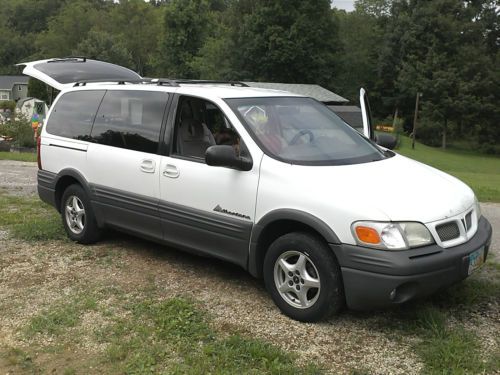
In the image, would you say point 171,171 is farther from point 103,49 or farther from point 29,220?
point 103,49

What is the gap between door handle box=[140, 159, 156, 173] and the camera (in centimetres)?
515

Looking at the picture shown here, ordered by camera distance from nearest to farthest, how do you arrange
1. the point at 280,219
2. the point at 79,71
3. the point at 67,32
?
the point at 280,219
the point at 79,71
the point at 67,32

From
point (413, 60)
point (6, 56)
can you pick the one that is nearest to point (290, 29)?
point (413, 60)

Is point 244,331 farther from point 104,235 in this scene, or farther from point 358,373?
point 104,235

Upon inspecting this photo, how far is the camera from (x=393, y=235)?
3.72m

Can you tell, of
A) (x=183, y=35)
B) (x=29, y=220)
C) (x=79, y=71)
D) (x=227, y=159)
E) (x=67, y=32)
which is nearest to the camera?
(x=227, y=159)

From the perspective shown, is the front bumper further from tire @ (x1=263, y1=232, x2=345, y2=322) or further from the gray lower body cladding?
the gray lower body cladding

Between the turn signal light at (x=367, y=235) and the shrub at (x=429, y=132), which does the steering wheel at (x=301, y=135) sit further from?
the shrub at (x=429, y=132)

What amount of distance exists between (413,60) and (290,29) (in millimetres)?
13519

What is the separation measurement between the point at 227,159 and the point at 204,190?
456mm

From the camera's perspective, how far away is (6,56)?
110312 millimetres

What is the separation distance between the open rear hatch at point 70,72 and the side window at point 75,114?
33 cm

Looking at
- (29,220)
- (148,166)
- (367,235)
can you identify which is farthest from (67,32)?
(367,235)

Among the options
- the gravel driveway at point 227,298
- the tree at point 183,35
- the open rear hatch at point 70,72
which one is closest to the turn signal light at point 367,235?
the gravel driveway at point 227,298
